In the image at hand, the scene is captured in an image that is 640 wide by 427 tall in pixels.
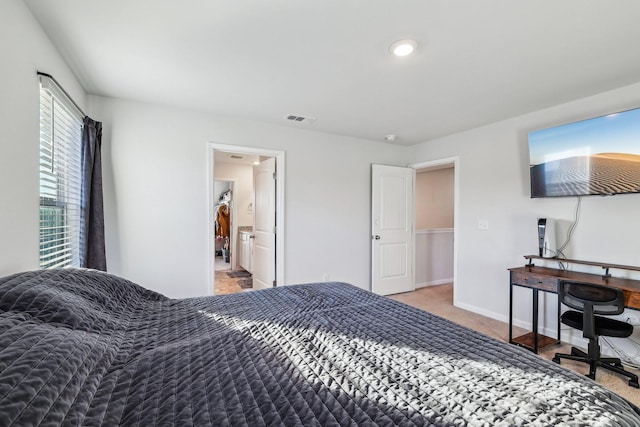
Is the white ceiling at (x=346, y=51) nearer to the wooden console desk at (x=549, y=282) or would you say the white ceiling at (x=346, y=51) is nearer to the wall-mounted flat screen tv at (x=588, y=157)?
the wall-mounted flat screen tv at (x=588, y=157)

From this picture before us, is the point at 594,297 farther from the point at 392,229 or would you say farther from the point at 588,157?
the point at 392,229

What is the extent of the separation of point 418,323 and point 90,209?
2823 mm

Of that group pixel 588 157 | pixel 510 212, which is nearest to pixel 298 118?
pixel 510 212

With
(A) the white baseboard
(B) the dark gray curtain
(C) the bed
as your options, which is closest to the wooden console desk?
(C) the bed

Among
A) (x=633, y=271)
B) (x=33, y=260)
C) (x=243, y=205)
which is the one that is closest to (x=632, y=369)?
(x=633, y=271)

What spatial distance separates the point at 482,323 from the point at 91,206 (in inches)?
166

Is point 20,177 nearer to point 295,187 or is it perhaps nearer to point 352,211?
point 295,187

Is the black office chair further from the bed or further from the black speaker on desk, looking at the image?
the bed

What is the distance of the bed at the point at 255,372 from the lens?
0.70 m

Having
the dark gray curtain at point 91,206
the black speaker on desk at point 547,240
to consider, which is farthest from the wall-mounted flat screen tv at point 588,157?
the dark gray curtain at point 91,206

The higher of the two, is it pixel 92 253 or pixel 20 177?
pixel 20 177

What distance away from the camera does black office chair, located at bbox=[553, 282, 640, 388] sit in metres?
2.12

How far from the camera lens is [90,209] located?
8.43 feet

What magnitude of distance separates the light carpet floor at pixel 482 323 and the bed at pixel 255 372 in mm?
1961
